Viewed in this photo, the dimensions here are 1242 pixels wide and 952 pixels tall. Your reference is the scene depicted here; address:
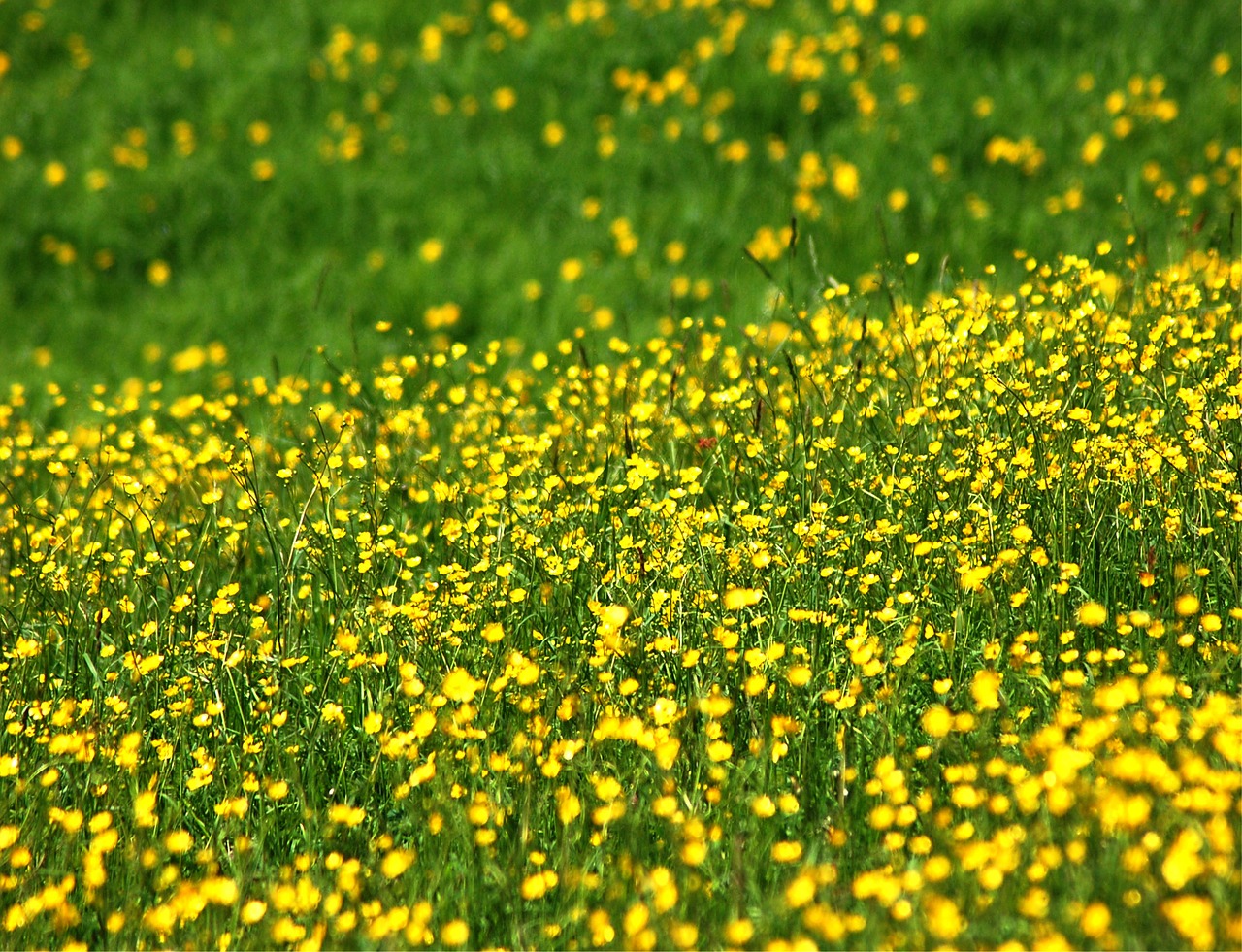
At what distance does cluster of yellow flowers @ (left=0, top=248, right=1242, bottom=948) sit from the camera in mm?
2062

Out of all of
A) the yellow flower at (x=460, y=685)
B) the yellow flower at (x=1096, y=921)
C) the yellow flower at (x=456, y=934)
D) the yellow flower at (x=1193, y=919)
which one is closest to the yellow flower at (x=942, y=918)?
the yellow flower at (x=1096, y=921)

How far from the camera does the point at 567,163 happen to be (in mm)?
7445

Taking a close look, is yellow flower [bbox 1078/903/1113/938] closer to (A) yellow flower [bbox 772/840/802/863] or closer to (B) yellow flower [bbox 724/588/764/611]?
(A) yellow flower [bbox 772/840/802/863]

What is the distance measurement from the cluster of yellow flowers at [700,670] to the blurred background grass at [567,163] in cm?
249

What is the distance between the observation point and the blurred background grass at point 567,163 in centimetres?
645

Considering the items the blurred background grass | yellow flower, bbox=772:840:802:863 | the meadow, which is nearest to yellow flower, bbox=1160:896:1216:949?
the meadow

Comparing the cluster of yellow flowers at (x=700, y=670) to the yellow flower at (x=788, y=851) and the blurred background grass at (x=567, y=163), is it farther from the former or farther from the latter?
A: the blurred background grass at (x=567, y=163)

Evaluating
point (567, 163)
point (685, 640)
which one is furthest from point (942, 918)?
point (567, 163)

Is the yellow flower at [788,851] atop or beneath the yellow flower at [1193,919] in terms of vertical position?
beneath

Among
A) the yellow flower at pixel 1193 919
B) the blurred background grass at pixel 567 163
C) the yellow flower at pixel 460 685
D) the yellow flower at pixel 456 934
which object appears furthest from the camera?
the blurred background grass at pixel 567 163

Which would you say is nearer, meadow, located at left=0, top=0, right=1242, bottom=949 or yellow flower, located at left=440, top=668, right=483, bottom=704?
meadow, located at left=0, top=0, right=1242, bottom=949

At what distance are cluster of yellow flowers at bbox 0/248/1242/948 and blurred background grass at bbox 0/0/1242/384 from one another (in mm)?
2491

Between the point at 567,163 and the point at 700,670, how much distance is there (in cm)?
535

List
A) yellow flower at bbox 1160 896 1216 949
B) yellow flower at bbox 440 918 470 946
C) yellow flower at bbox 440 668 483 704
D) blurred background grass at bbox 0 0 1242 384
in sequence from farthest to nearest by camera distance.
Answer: blurred background grass at bbox 0 0 1242 384 → yellow flower at bbox 440 668 483 704 → yellow flower at bbox 440 918 470 946 → yellow flower at bbox 1160 896 1216 949
